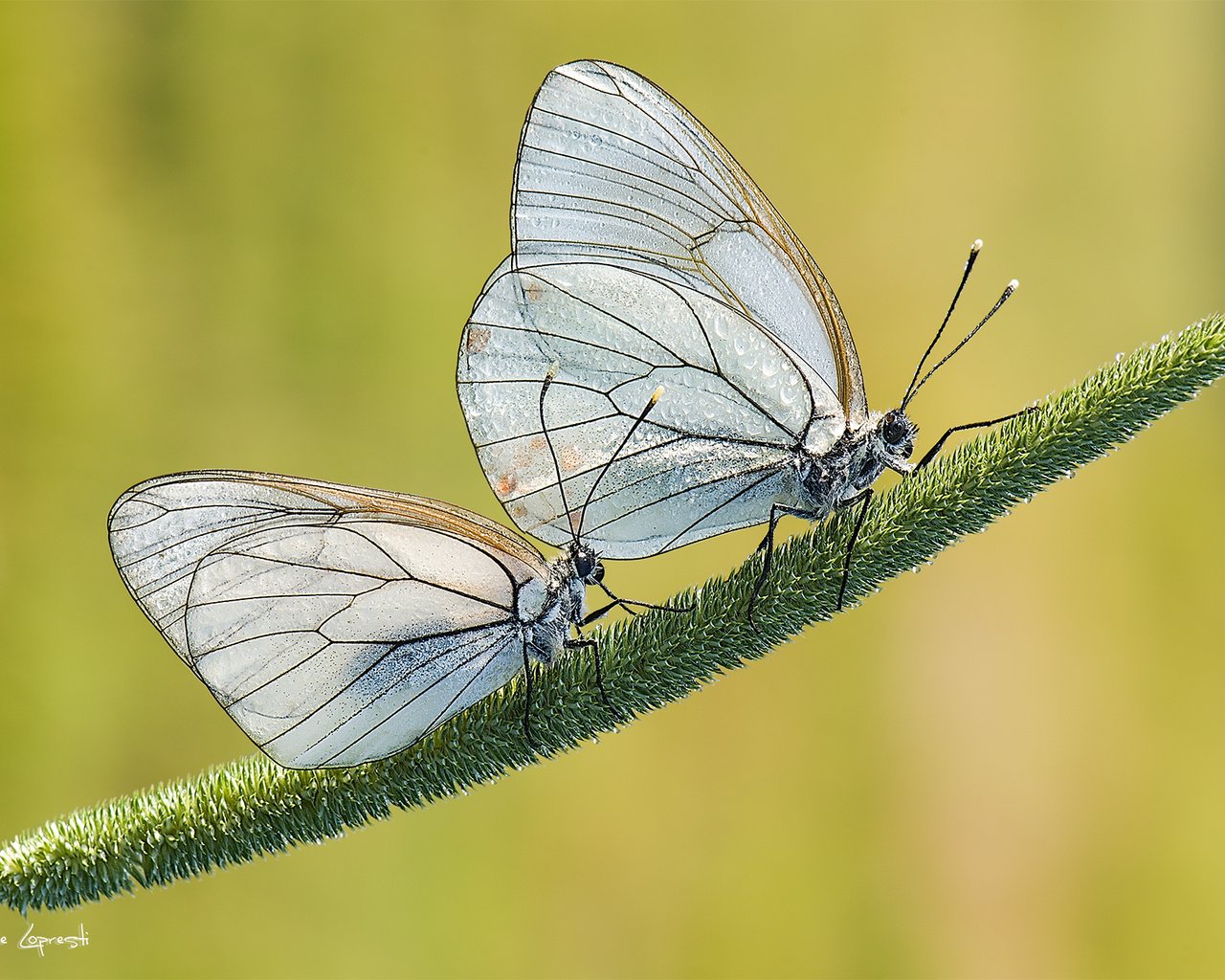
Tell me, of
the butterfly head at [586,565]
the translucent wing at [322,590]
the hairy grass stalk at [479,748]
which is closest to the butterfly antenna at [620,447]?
the butterfly head at [586,565]

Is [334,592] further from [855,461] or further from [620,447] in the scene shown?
[855,461]

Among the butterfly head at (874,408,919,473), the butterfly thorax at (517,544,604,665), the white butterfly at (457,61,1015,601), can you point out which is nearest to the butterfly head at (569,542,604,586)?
the butterfly thorax at (517,544,604,665)

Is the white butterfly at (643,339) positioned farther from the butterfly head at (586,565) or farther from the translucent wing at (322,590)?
the translucent wing at (322,590)

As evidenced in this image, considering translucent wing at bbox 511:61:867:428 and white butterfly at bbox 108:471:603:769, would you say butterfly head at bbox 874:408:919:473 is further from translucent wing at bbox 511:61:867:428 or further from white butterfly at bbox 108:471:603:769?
white butterfly at bbox 108:471:603:769

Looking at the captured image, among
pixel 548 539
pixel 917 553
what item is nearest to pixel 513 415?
pixel 548 539

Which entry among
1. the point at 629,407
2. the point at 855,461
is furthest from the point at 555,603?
the point at 855,461

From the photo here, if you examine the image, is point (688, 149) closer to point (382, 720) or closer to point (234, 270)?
point (382, 720)
